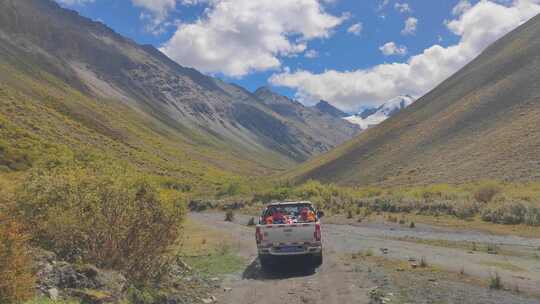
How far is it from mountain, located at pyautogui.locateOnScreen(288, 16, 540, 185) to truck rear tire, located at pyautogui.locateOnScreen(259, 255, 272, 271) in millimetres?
40076

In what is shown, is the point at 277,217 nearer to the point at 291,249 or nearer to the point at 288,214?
the point at 288,214

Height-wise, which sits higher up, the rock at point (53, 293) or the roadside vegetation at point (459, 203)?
the roadside vegetation at point (459, 203)

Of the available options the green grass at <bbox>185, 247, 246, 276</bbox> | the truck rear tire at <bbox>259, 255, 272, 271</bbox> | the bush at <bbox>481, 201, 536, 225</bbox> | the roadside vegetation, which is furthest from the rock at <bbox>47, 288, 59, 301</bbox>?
the bush at <bbox>481, 201, 536, 225</bbox>

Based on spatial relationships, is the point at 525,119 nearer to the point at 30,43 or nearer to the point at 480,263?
the point at 480,263

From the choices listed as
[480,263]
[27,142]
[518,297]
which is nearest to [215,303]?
[518,297]

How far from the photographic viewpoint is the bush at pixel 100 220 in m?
10.8

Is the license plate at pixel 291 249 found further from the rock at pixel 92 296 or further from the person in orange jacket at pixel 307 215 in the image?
the rock at pixel 92 296

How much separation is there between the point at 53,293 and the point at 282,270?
8893 mm

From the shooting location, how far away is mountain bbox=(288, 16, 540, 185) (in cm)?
5541

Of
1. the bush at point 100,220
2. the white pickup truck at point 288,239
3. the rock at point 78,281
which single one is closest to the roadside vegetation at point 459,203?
the white pickup truck at point 288,239

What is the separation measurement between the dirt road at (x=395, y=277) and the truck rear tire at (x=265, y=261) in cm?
28

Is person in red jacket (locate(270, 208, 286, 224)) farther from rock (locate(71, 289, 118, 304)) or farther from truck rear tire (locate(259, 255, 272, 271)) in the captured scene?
rock (locate(71, 289, 118, 304))

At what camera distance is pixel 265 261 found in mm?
15539

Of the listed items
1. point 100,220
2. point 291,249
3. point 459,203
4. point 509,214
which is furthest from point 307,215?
point 459,203
